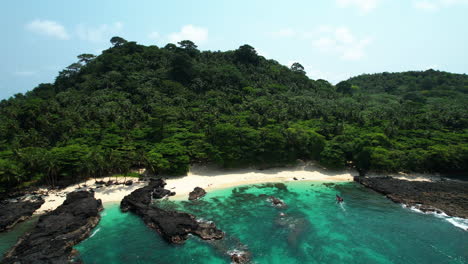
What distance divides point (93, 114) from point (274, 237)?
215ft

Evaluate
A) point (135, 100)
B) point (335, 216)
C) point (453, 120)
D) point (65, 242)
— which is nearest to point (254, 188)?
point (335, 216)

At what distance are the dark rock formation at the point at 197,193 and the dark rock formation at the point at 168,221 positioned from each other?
7.31 m

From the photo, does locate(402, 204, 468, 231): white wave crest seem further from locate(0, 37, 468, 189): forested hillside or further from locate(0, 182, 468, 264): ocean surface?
locate(0, 37, 468, 189): forested hillside

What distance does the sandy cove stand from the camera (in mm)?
46531

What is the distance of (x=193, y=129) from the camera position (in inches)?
2648

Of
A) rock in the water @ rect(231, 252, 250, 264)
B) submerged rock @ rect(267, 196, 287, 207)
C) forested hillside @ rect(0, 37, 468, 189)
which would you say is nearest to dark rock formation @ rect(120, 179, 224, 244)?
rock in the water @ rect(231, 252, 250, 264)

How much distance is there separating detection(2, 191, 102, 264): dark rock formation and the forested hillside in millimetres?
12326

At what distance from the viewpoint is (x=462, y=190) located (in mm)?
50438

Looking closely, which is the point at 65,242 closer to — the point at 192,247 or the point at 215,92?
the point at 192,247

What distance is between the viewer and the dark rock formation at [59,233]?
93.0 ft

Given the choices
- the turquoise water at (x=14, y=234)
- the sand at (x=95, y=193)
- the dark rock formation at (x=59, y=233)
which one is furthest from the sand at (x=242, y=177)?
the turquoise water at (x=14, y=234)

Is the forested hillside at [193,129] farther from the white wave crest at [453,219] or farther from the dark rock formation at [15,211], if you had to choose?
the white wave crest at [453,219]

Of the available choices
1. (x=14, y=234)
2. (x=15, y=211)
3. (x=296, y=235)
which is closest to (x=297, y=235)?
(x=296, y=235)

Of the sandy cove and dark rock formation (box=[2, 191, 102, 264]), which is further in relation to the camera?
the sandy cove
